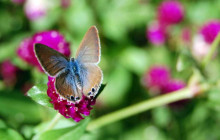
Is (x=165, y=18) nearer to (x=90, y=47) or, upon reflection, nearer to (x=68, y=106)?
(x=90, y=47)

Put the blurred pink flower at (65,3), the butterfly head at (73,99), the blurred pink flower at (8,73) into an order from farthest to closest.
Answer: the blurred pink flower at (65,3) < the blurred pink flower at (8,73) < the butterfly head at (73,99)

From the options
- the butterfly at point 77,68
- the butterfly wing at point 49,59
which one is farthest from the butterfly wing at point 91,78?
the butterfly wing at point 49,59

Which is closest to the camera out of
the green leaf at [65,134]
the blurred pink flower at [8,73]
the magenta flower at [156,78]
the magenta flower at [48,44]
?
the green leaf at [65,134]

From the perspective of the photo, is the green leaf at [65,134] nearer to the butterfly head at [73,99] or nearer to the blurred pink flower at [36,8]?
the butterfly head at [73,99]

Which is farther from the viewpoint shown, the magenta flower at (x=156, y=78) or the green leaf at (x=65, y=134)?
the magenta flower at (x=156, y=78)

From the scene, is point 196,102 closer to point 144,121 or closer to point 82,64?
point 144,121

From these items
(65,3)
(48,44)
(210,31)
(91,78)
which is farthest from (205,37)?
(91,78)
